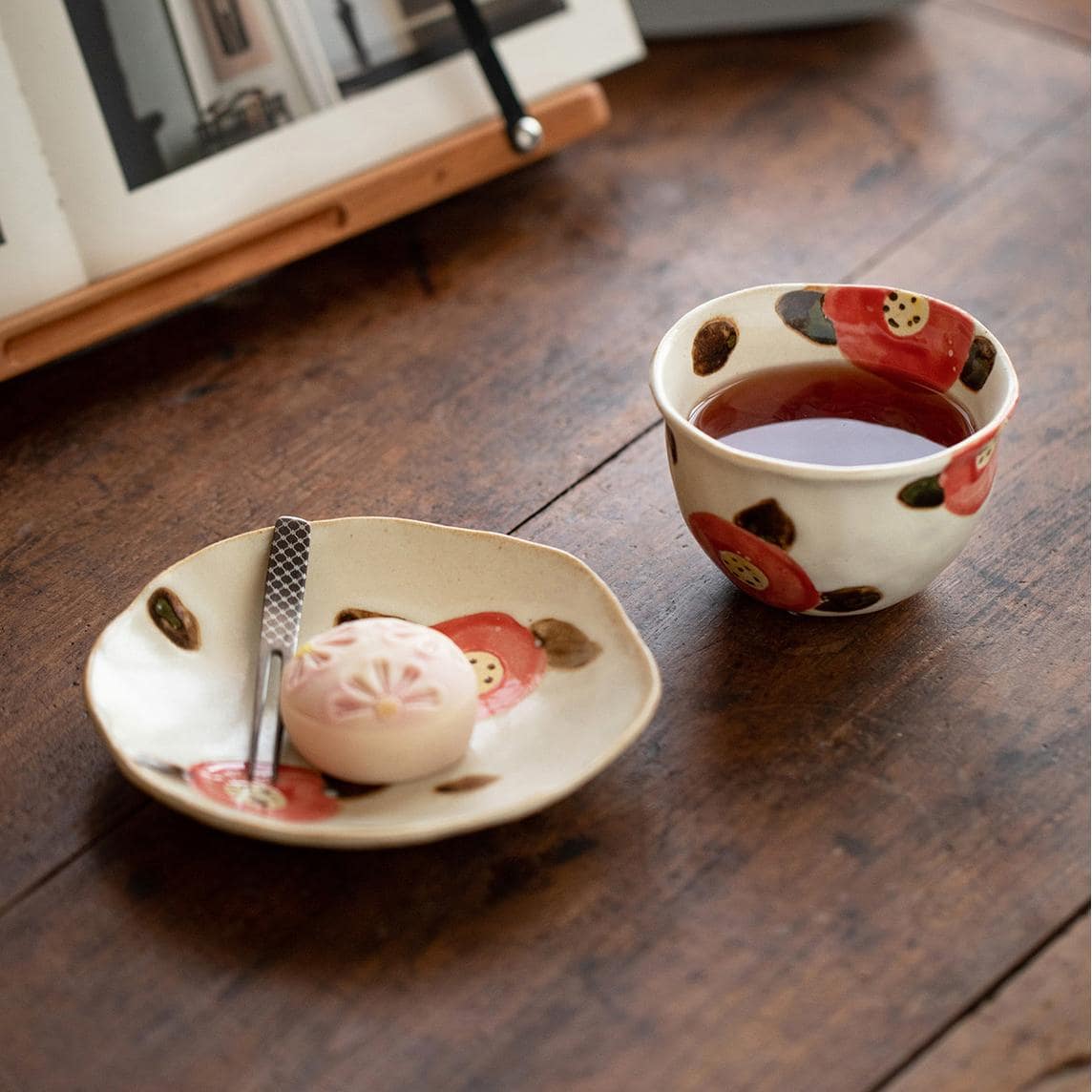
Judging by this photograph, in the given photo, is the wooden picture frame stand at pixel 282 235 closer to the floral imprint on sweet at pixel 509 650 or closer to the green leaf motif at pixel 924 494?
the floral imprint on sweet at pixel 509 650

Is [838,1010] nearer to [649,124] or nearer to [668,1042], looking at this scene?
[668,1042]

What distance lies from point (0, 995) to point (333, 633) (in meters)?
0.17

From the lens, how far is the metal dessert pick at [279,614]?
0.51 m

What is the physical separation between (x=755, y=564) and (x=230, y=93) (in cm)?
44

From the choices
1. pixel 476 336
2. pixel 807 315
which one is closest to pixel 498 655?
pixel 807 315

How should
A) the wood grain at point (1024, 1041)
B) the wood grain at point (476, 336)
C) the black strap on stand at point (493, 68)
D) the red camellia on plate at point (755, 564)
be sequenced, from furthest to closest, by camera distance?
1. the black strap on stand at point (493, 68)
2. the wood grain at point (476, 336)
3. the red camellia on plate at point (755, 564)
4. the wood grain at point (1024, 1041)

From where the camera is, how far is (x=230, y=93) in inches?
30.0

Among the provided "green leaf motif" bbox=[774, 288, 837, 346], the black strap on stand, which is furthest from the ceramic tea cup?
the black strap on stand

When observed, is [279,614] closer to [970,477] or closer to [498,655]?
[498,655]

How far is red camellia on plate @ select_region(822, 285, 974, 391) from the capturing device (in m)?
0.57

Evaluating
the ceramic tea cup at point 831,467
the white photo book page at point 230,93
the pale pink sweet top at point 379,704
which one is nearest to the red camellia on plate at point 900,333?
the ceramic tea cup at point 831,467

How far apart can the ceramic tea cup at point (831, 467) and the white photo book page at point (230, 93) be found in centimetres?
32

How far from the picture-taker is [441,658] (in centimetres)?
49

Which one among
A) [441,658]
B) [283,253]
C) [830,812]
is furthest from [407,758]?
[283,253]
